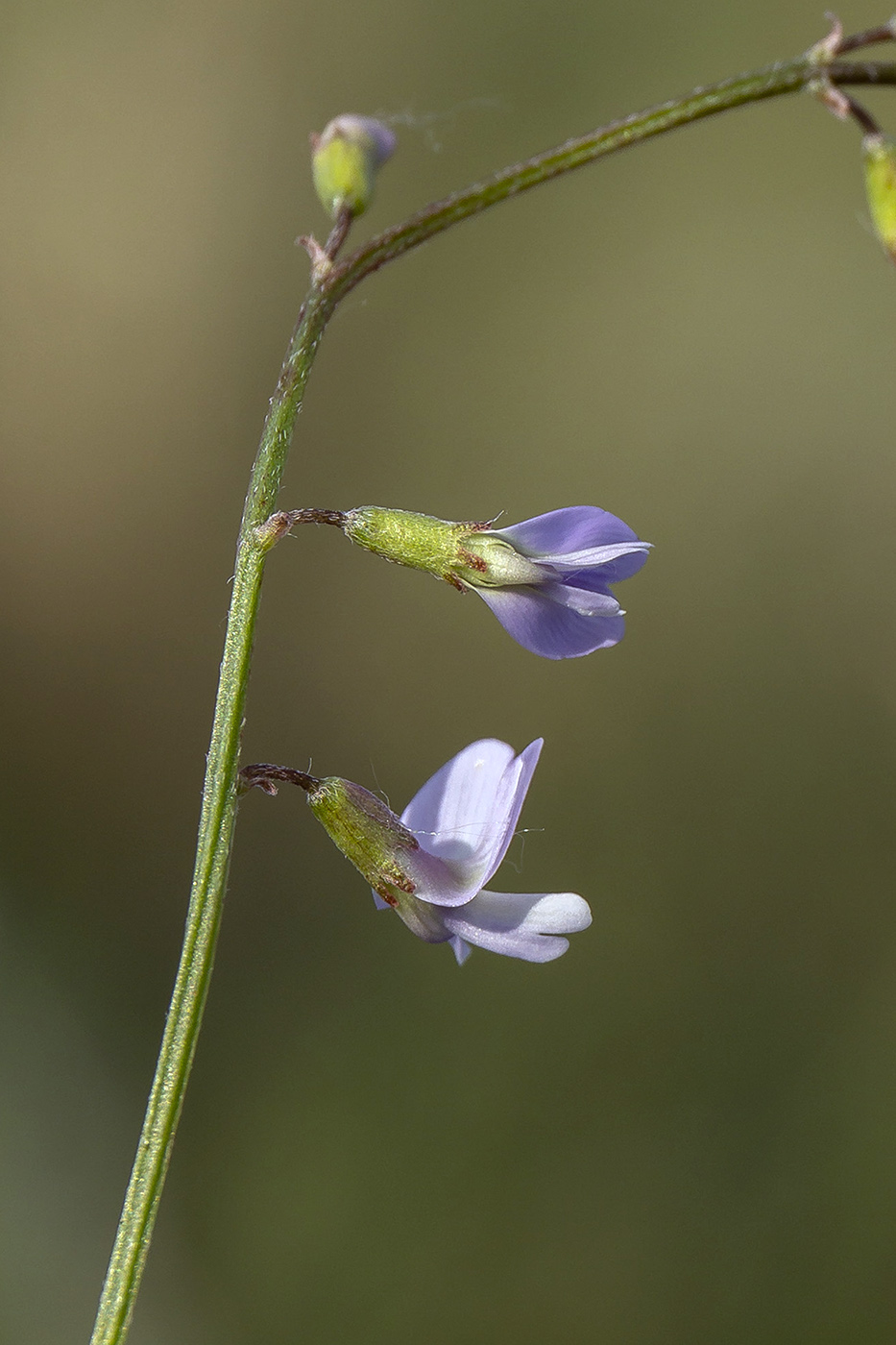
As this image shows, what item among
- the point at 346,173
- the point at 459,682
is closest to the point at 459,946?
the point at 346,173

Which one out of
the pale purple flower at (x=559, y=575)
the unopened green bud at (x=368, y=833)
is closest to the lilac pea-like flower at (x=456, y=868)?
the unopened green bud at (x=368, y=833)

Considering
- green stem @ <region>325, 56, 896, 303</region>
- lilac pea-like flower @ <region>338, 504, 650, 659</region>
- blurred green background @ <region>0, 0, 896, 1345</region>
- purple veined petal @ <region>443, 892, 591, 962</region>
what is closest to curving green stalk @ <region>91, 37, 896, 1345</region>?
green stem @ <region>325, 56, 896, 303</region>

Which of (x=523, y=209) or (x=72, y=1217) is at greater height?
(x=523, y=209)

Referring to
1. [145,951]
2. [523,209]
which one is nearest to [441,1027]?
[145,951]

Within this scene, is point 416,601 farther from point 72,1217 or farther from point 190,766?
point 72,1217

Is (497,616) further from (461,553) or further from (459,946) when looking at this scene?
(459,946)

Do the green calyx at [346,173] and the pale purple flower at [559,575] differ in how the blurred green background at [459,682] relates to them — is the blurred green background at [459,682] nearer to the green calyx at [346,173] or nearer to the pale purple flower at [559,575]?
the pale purple flower at [559,575]
